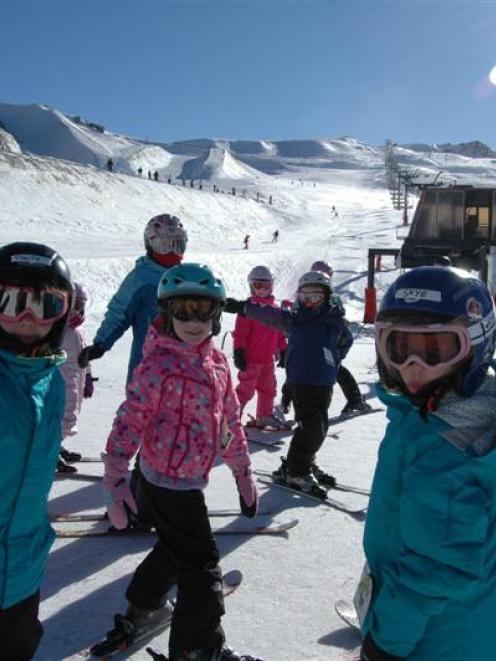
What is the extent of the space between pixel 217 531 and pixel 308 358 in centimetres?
144

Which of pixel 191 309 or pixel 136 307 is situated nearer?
pixel 191 309

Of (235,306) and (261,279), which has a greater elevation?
(261,279)

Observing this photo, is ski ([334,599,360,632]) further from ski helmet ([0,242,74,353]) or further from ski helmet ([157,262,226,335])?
ski helmet ([0,242,74,353])

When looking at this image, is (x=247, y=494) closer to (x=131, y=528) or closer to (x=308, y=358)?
(x=131, y=528)

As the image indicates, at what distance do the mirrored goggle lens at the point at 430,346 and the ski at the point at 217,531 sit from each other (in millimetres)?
2515

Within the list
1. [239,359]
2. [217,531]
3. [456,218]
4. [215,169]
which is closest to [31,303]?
[217,531]

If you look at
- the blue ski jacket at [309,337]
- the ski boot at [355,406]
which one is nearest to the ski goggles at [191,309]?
the blue ski jacket at [309,337]

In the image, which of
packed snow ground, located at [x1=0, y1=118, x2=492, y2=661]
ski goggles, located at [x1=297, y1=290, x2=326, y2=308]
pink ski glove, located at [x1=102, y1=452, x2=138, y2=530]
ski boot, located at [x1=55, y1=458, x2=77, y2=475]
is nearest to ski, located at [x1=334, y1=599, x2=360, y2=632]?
packed snow ground, located at [x1=0, y1=118, x2=492, y2=661]

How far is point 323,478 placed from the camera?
505cm

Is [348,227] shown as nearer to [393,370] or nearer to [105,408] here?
[105,408]

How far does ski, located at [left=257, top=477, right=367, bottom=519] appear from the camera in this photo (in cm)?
445

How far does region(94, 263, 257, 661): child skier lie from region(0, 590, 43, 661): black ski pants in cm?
A: 50

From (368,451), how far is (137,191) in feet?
137

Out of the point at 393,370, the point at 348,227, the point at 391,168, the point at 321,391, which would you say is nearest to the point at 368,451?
the point at 321,391
